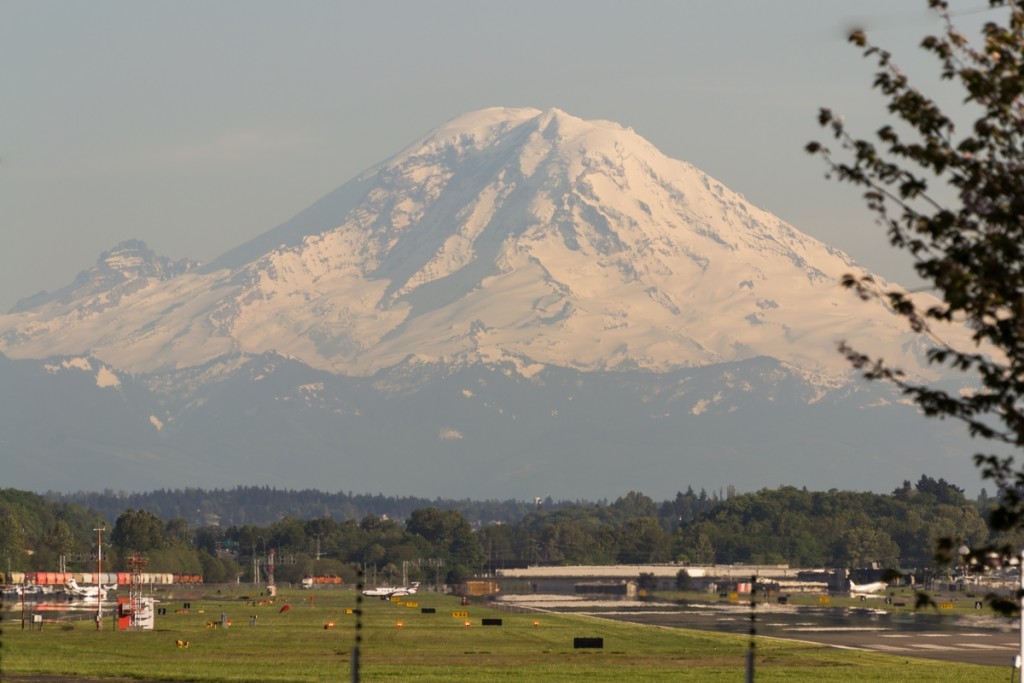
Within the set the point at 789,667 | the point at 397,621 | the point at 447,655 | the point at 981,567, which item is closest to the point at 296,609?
the point at 397,621

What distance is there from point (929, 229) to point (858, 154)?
1408 millimetres

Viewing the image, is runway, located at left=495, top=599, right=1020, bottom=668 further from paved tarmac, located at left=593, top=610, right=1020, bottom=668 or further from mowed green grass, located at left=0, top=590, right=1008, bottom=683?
mowed green grass, located at left=0, top=590, right=1008, bottom=683

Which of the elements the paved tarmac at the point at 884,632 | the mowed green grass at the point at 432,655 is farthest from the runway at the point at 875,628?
the mowed green grass at the point at 432,655

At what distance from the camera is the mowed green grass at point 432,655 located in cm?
8769

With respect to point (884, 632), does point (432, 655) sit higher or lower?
higher

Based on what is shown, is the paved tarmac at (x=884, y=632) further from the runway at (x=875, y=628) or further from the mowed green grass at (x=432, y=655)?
the mowed green grass at (x=432, y=655)

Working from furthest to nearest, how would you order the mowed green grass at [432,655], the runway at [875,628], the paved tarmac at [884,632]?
the runway at [875,628] < the paved tarmac at [884,632] < the mowed green grass at [432,655]

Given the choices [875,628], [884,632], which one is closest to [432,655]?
[884,632]

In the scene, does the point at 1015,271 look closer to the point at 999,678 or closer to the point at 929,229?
the point at 929,229

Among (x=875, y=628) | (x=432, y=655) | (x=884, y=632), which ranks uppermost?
(x=432, y=655)

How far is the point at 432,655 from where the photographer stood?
104 m

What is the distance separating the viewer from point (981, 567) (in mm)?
26469

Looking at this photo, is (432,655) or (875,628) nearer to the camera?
(432,655)

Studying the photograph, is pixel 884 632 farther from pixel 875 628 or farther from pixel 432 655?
pixel 432 655
